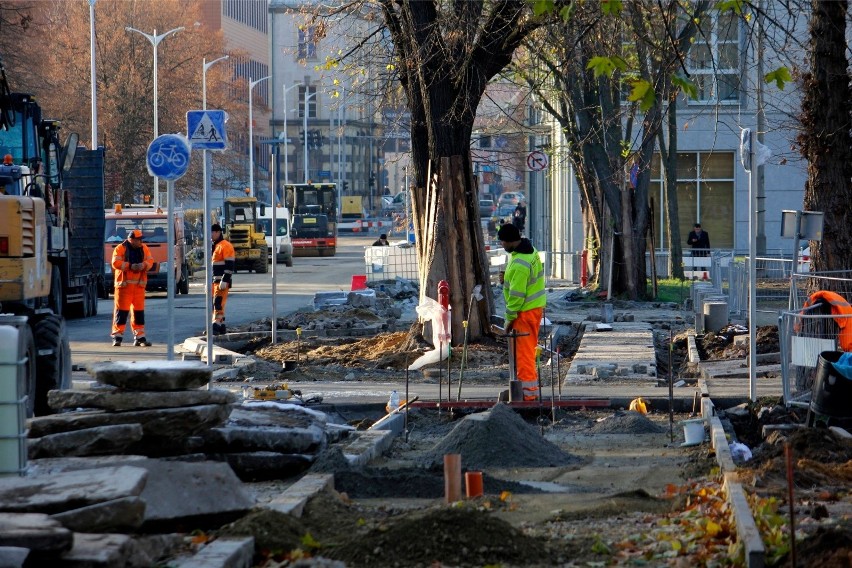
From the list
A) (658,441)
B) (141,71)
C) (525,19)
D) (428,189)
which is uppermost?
(141,71)

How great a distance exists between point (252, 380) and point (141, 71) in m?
49.2

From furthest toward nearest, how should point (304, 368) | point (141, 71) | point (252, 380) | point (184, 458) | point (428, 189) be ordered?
1. point (141, 71)
2. point (428, 189)
3. point (304, 368)
4. point (252, 380)
5. point (184, 458)

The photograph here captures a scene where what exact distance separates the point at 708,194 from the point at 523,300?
3013cm

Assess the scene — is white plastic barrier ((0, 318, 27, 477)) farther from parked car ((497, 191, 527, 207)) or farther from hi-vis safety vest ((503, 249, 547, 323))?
parked car ((497, 191, 527, 207))

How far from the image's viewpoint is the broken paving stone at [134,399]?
9086mm

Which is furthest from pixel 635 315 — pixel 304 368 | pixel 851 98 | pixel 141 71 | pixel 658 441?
pixel 141 71

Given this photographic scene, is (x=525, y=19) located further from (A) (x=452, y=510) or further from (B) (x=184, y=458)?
(A) (x=452, y=510)

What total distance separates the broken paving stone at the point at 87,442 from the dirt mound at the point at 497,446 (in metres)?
2.80

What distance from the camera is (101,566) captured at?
6043 mm

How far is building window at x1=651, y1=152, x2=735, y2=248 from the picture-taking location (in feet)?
142

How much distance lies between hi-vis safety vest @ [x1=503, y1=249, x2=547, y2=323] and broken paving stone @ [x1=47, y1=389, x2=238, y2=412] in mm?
5942

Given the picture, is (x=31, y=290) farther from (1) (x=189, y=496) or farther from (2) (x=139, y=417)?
(1) (x=189, y=496)

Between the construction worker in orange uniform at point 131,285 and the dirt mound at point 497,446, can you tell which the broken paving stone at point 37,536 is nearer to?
the dirt mound at point 497,446

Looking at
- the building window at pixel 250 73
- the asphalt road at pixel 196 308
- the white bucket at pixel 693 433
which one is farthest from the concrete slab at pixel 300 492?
the building window at pixel 250 73
